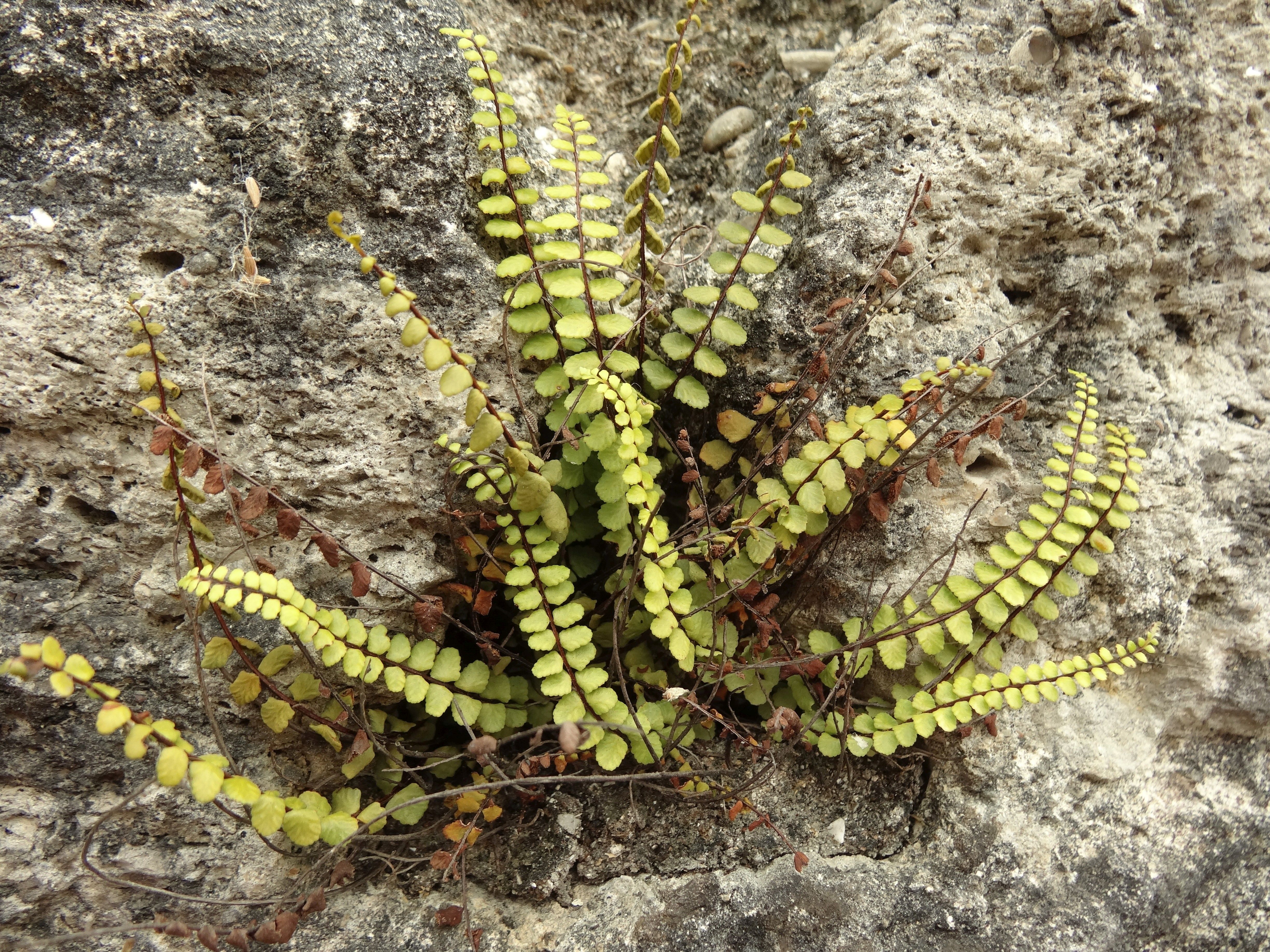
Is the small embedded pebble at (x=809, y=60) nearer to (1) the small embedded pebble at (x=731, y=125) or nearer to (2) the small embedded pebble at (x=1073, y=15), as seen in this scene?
(1) the small embedded pebble at (x=731, y=125)

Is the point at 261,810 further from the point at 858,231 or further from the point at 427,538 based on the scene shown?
the point at 858,231

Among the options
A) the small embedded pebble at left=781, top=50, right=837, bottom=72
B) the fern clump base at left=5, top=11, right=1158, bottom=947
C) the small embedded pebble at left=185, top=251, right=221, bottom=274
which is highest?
the small embedded pebble at left=781, top=50, right=837, bottom=72

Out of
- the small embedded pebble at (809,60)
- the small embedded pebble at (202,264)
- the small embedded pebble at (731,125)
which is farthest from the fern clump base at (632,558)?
the small embedded pebble at (809,60)

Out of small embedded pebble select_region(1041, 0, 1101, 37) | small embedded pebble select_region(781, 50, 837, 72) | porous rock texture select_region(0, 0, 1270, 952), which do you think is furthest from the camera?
small embedded pebble select_region(781, 50, 837, 72)

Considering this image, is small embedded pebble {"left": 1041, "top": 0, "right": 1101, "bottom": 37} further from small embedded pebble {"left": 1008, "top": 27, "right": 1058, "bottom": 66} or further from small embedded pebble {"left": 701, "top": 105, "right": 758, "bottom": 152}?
small embedded pebble {"left": 701, "top": 105, "right": 758, "bottom": 152}

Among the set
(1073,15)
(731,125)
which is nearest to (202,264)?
(731,125)

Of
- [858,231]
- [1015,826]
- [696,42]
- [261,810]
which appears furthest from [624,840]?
[696,42]

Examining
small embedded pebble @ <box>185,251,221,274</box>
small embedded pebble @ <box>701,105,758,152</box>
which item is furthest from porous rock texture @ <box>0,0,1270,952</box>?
small embedded pebble @ <box>701,105,758,152</box>

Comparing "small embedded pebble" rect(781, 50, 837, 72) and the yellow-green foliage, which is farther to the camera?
"small embedded pebble" rect(781, 50, 837, 72)
